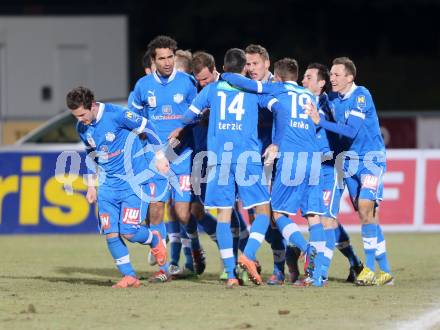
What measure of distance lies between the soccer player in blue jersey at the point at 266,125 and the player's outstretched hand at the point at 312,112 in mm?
474

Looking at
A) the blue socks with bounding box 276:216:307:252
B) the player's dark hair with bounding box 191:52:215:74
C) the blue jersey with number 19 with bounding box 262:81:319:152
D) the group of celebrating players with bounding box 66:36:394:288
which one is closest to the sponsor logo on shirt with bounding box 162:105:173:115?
the group of celebrating players with bounding box 66:36:394:288

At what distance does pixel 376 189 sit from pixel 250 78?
5.27 feet

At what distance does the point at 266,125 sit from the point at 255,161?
69 cm

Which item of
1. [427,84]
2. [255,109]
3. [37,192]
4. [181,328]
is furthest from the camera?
[427,84]

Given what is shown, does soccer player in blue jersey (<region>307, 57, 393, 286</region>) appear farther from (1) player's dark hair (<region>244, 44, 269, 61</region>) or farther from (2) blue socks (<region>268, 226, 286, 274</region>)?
(2) blue socks (<region>268, 226, 286, 274</region>)

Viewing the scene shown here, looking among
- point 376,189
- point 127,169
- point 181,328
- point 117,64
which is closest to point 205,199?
point 127,169

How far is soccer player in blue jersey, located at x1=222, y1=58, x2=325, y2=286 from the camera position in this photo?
471 inches

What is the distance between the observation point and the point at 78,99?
38.3 feet

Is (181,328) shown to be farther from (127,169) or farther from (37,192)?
(37,192)

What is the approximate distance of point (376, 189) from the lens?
12320 millimetres

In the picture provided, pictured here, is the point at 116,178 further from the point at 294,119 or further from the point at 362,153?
the point at 362,153

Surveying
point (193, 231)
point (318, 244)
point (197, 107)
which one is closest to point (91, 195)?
point (197, 107)

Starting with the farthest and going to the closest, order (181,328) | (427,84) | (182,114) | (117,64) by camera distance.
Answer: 1. (427,84)
2. (117,64)
3. (182,114)
4. (181,328)

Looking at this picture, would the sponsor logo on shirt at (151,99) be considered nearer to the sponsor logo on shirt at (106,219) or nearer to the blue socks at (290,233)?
the sponsor logo on shirt at (106,219)
